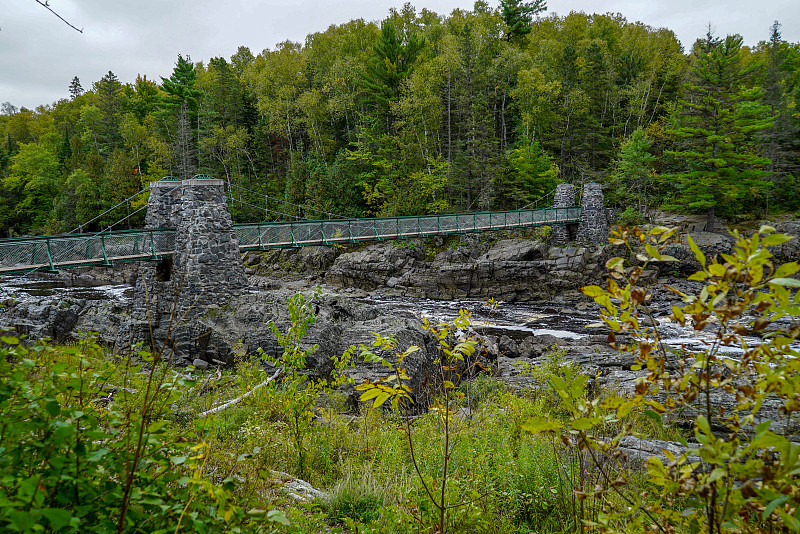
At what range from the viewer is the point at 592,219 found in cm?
2191

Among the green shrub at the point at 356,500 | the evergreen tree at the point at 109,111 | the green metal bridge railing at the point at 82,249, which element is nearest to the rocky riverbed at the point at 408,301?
the green metal bridge railing at the point at 82,249

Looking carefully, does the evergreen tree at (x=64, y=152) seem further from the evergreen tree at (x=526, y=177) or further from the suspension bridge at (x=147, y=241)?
the evergreen tree at (x=526, y=177)

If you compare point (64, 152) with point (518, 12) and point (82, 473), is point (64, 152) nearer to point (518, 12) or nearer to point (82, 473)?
point (518, 12)

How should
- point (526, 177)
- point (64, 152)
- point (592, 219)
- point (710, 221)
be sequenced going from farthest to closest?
point (64, 152) → point (526, 177) → point (592, 219) → point (710, 221)

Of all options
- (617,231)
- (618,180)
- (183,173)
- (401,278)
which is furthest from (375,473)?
(183,173)

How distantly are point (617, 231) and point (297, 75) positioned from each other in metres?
36.6

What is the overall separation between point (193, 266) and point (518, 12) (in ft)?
116

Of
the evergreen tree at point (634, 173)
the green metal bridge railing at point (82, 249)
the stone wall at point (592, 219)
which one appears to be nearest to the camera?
the green metal bridge railing at point (82, 249)

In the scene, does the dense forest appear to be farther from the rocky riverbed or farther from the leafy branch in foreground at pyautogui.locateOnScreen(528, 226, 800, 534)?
the leafy branch in foreground at pyautogui.locateOnScreen(528, 226, 800, 534)

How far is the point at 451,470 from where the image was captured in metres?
2.90

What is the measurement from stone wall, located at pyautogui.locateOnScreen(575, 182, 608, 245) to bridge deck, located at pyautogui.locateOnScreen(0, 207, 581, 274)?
0.51 meters

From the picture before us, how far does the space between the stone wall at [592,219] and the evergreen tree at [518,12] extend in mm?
19261

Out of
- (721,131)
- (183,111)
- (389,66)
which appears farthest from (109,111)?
(721,131)

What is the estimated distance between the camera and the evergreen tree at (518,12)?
1356 inches
